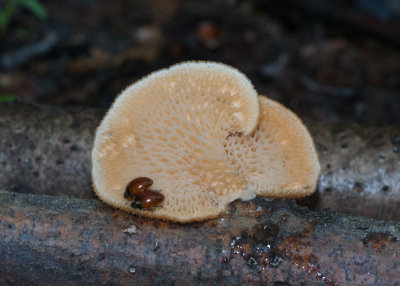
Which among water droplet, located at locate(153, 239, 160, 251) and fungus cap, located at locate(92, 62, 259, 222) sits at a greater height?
fungus cap, located at locate(92, 62, 259, 222)

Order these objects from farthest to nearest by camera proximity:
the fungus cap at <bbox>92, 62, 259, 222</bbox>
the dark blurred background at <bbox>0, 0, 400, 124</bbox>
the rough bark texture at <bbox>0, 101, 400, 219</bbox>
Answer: the dark blurred background at <bbox>0, 0, 400, 124</bbox> < the rough bark texture at <bbox>0, 101, 400, 219</bbox> < the fungus cap at <bbox>92, 62, 259, 222</bbox>

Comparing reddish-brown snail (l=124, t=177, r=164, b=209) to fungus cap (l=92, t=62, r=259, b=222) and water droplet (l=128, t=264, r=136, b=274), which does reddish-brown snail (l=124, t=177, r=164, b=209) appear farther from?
water droplet (l=128, t=264, r=136, b=274)


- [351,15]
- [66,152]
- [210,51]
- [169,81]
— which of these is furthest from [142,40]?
[169,81]

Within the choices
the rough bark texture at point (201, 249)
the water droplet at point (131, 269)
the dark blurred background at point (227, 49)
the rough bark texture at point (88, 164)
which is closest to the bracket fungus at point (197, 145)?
the rough bark texture at point (201, 249)

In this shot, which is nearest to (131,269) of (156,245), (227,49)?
(156,245)

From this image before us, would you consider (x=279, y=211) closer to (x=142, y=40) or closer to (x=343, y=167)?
(x=343, y=167)

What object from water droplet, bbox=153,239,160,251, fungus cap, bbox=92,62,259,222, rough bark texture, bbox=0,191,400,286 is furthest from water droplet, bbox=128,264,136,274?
fungus cap, bbox=92,62,259,222
